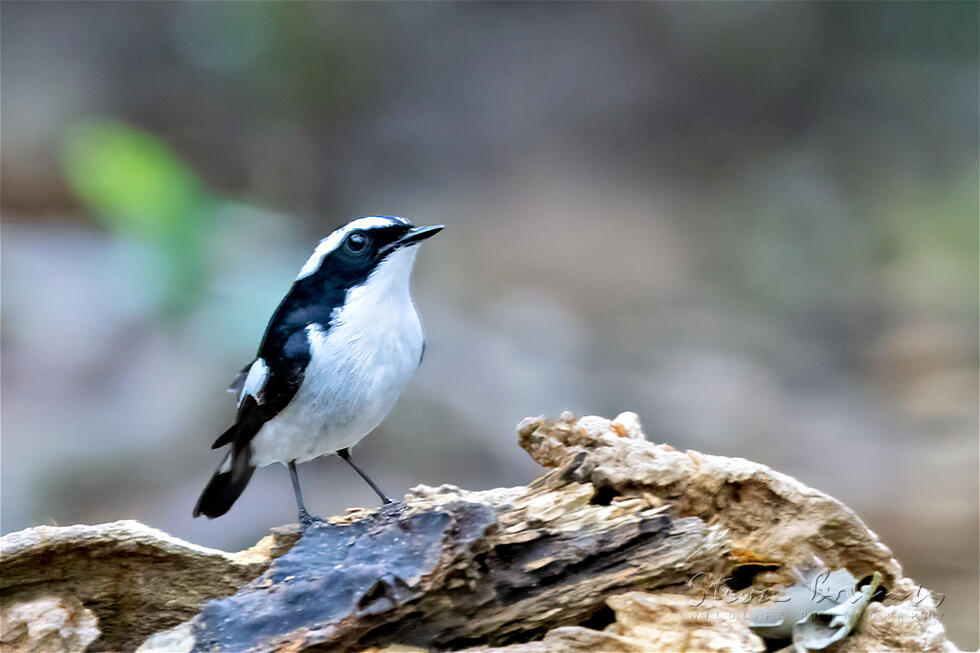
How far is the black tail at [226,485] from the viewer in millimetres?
2980

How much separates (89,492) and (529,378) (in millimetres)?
2546

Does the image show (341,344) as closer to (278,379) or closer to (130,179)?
(278,379)

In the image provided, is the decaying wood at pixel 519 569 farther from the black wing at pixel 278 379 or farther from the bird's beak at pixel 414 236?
the bird's beak at pixel 414 236

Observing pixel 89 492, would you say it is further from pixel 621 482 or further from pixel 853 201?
pixel 853 201

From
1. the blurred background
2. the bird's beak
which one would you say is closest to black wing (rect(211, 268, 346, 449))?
the bird's beak

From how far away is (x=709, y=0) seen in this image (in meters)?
6.52

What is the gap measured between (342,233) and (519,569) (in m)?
1.10

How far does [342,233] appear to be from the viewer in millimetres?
2680

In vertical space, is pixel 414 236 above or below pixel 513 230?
below

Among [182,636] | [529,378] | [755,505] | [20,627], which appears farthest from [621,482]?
[529,378]

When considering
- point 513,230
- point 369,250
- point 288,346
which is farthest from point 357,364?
point 513,230

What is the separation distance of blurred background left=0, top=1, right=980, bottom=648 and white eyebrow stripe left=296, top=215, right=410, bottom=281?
7.11 feet

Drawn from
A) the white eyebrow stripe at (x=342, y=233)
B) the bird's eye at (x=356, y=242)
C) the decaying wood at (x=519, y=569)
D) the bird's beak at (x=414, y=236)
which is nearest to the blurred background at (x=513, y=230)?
the white eyebrow stripe at (x=342, y=233)

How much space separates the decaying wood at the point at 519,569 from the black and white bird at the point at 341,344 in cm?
33
